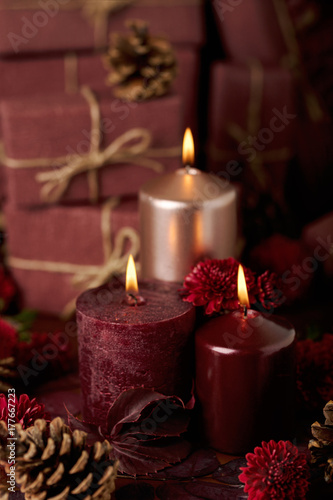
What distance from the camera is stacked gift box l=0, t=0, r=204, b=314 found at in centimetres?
98

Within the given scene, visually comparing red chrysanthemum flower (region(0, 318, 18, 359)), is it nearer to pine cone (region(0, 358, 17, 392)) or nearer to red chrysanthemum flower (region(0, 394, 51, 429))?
pine cone (region(0, 358, 17, 392))

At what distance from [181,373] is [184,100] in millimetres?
684

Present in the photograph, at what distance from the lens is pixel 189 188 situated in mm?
728

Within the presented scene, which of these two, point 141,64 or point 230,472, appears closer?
point 230,472

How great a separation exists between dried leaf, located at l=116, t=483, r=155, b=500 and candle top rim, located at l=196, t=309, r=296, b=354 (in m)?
0.15

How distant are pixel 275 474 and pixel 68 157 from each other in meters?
0.63

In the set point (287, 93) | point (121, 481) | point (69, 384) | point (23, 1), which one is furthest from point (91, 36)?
point (121, 481)

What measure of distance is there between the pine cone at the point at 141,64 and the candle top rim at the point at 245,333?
50 cm

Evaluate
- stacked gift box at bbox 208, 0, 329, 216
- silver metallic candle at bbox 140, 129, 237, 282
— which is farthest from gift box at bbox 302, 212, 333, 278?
silver metallic candle at bbox 140, 129, 237, 282

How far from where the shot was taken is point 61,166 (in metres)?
1.00

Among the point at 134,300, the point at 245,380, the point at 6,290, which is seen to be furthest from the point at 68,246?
the point at 245,380


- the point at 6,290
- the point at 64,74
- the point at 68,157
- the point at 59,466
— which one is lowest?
the point at 6,290

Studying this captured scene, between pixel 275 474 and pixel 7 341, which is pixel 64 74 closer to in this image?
pixel 7 341

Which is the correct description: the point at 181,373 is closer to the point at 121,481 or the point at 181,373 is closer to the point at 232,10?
the point at 121,481
